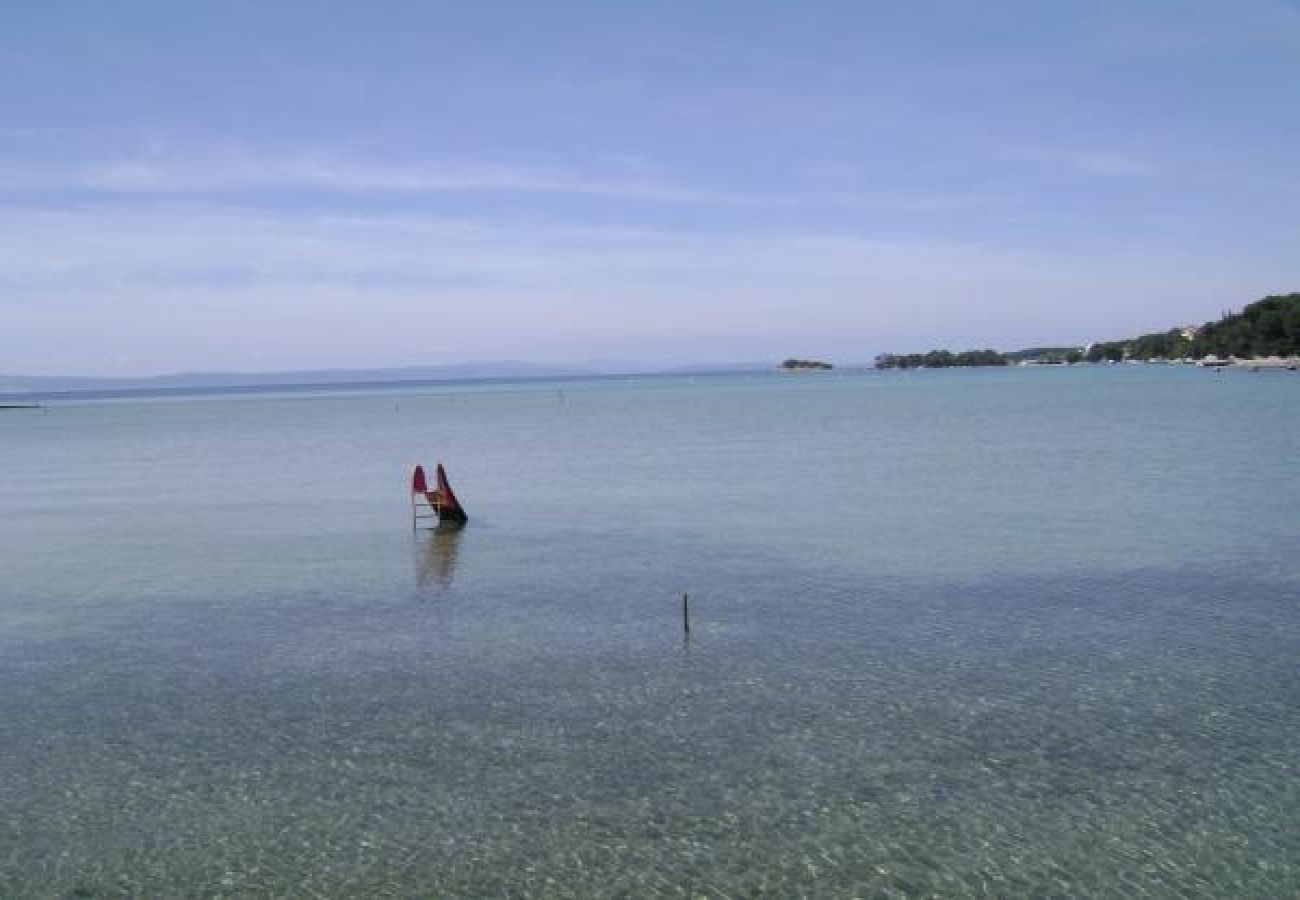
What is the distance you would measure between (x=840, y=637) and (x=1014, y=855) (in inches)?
364

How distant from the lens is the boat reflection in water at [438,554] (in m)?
29.5

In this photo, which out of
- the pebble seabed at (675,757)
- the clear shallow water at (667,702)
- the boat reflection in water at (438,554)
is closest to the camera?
the pebble seabed at (675,757)

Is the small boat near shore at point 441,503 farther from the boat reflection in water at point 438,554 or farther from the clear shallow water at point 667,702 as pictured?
the clear shallow water at point 667,702

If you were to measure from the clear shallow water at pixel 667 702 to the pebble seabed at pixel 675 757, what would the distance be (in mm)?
63

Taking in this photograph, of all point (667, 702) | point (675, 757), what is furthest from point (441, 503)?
point (675, 757)

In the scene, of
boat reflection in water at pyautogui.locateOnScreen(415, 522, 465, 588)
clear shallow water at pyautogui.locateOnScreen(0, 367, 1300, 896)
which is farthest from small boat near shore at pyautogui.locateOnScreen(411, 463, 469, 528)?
clear shallow water at pyautogui.locateOnScreen(0, 367, 1300, 896)

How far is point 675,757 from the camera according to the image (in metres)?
15.7

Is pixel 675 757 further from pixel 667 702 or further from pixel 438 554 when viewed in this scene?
pixel 438 554

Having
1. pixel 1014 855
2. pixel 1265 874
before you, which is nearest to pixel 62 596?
pixel 1014 855

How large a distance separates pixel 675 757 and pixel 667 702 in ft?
7.84

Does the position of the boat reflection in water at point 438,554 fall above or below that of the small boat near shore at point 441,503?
below

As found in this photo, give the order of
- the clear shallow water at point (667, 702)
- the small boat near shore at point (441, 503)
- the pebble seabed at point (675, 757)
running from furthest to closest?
the small boat near shore at point (441, 503) < the clear shallow water at point (667, 702) < the pebble seabed at point (675, 757)

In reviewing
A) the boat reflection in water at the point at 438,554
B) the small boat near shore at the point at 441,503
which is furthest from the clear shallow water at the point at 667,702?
the small boat near shore at the point at 441,503

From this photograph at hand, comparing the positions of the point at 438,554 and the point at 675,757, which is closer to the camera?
the point at 675,757
